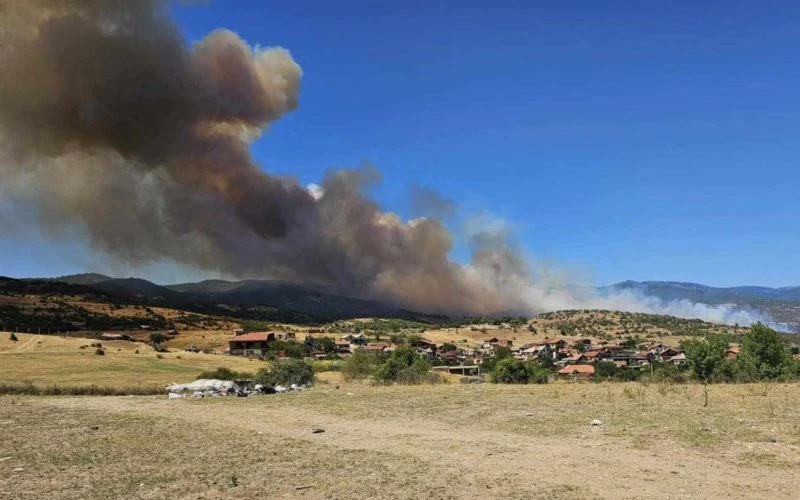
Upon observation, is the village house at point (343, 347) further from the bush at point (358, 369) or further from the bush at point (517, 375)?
the bush at point (358, 369)

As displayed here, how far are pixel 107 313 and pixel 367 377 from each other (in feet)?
365

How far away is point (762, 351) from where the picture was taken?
148 ft

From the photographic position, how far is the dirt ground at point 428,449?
9.32 metres

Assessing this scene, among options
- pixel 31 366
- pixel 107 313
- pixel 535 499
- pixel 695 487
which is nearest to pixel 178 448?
pixel 535 499

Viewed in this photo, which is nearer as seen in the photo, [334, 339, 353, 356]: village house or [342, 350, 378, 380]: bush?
[342, 350, 378, 380]: bush

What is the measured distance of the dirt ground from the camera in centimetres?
932

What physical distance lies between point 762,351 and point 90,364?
191 feet

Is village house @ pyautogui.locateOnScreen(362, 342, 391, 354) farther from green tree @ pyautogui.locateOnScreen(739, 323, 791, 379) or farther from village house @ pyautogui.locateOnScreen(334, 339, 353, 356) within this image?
green tree @ pyautogui.locateOnScreen(739, 323, 791, 379)

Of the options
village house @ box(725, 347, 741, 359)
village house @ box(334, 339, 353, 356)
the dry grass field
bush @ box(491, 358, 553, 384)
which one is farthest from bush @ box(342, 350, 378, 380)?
village house @ box(334, 339, 353, 356)

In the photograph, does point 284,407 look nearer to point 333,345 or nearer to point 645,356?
point 333,345

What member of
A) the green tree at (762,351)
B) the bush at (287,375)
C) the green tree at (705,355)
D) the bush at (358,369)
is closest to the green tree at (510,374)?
the bush at (358,369)

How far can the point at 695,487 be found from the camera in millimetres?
8859

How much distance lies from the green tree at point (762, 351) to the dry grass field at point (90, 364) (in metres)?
43.1

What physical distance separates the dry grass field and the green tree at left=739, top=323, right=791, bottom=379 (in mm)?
43120
